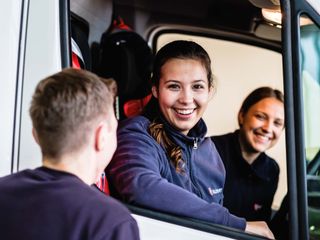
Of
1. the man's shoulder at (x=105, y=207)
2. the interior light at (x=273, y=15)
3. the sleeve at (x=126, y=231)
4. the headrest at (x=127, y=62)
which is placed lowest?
the sleeve at (x=126, y=231)

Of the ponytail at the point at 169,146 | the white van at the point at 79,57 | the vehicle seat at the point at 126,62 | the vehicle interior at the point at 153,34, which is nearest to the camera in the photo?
the white van at the point at 79,57

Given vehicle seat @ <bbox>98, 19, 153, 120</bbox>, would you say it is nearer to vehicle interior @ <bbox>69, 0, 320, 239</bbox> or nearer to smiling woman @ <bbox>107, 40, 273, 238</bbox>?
vehicle interior @ <bbox>69, 0, 320, 239</bbox>

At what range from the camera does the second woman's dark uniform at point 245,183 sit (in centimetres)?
285

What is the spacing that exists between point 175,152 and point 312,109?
0.44 metres

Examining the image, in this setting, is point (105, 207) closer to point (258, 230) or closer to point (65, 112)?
point (65, 112)

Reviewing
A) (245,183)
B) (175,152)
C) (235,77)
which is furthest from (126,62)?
(235,77)

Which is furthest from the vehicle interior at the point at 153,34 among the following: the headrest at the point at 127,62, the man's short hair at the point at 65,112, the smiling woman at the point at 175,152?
the man's short hair at the point at 65,112

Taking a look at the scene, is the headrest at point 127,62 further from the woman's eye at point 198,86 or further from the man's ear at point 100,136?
the man's ear at point 100,136

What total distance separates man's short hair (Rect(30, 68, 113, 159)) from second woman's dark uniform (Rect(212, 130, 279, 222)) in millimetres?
1492


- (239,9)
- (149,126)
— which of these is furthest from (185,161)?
(239,9)

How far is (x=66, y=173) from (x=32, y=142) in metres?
0.45

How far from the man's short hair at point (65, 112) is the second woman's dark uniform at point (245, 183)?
1.49 metres

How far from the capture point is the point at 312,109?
2080 millimetres

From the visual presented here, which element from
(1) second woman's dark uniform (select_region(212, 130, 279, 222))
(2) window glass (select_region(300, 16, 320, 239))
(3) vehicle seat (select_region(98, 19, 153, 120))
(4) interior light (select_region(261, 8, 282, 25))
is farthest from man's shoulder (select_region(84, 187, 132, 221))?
(3) vehicle seat (select_region(98, 19, 153, 120))
